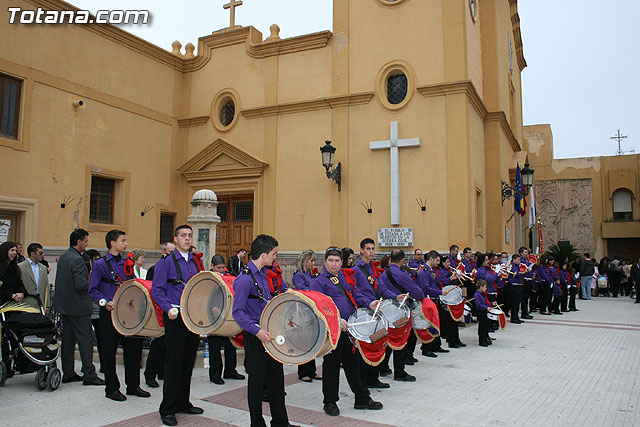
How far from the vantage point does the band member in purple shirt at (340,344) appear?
616cm

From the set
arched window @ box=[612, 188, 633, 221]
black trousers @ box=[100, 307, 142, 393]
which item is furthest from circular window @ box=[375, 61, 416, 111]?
arched window @ box=[612, 188, 633, 221]

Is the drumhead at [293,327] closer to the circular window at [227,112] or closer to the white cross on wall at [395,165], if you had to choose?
the white cross on wall at [395,165]

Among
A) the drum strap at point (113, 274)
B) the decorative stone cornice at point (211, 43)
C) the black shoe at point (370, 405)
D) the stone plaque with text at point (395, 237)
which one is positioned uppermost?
the decorative stone cornice at point (211, 43)

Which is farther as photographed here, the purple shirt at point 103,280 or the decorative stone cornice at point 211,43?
the decorative stone cornice at point 211,43

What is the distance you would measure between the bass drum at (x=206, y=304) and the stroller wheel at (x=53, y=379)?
2591 mm

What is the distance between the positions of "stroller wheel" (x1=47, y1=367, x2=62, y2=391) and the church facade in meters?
8.71

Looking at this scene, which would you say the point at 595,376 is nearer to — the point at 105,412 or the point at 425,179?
the point at 105,412

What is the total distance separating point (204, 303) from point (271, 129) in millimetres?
13280

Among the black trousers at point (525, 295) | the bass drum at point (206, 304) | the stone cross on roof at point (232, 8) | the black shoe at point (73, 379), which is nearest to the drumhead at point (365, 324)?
the bass drum at point (206, 304)

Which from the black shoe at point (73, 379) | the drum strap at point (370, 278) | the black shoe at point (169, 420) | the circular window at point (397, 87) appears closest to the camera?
the black shoe at point (169, 420)

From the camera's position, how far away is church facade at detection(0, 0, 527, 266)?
50.1ft

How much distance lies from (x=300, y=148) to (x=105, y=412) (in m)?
12.8

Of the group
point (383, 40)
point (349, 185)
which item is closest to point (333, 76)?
point (383, 40)

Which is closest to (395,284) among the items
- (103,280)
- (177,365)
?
(177,365)
